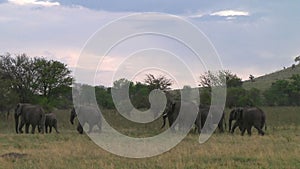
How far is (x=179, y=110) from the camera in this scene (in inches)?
1042

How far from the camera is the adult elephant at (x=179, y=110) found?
1027 inches

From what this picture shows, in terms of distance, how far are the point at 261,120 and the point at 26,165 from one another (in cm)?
A: 1363

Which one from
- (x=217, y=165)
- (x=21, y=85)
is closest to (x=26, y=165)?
(x=217, y=165)

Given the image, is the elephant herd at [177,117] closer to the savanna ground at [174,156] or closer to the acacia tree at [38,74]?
the savanna ground at [174,156]

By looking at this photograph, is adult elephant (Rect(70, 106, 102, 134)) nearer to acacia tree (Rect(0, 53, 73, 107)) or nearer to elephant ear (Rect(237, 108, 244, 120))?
elephant ear (Rect(237, 108, 244, 120))

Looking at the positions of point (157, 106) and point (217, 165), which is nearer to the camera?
point (217, 165)

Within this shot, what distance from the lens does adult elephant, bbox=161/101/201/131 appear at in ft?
85.5

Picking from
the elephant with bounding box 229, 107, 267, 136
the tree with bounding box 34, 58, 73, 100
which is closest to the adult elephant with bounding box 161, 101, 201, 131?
the elephant with bounding box 229, 107, 267, 136

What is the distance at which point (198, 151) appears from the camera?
16219mm

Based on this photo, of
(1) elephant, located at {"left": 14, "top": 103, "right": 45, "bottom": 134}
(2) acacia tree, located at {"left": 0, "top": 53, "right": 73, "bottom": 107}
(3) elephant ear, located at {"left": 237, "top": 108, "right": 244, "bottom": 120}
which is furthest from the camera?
(2) acacia tree, located at {"left": 0, "top": 53, "right": 73, "bottom": 107}

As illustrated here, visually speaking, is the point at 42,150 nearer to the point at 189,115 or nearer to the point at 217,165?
the point at 217,165

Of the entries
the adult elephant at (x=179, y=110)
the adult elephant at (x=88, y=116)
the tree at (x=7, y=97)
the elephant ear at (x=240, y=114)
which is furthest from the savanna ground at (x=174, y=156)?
the tree at (x=7, y=97)

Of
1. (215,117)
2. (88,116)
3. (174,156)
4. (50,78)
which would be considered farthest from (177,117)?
(50,78)

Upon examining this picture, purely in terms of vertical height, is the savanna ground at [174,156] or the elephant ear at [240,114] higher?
the elephant ear at [240,114]
